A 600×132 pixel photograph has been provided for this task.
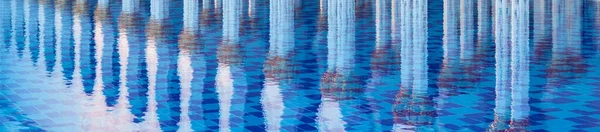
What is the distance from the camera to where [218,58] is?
30.1ft

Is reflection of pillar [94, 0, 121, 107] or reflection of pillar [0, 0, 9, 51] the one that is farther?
reflection of pillar [0, 0, 9, 51]

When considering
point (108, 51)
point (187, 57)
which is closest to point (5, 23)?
point (108, 51)

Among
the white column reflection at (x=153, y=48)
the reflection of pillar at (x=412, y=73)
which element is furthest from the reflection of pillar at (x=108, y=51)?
the reflection of pillar at (x=412, y=73)

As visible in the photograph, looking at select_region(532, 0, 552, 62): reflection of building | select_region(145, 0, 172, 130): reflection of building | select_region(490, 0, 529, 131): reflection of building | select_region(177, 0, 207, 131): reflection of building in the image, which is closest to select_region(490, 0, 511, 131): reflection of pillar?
select_region(490, 0, 529, 131): reflection of building

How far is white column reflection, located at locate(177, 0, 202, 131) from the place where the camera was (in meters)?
6.19

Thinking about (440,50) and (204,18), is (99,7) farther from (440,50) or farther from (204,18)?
(440,50)

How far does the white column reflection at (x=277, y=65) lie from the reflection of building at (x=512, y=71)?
1068 millimetres

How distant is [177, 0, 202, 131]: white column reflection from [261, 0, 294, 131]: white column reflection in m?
0.39

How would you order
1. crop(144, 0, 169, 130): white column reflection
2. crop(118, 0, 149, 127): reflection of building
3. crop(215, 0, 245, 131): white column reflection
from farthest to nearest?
crop(118, 0, 149, 127): reflection of building → crop(215, 0, 245, 131): white column reflection → crop(144, 0, 169, 130): white column reflection

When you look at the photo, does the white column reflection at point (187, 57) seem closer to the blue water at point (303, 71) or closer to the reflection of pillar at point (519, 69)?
the blue water at point (303, 71)

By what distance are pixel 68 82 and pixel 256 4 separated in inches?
362

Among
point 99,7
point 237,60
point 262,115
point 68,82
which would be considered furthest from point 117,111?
point 99,7

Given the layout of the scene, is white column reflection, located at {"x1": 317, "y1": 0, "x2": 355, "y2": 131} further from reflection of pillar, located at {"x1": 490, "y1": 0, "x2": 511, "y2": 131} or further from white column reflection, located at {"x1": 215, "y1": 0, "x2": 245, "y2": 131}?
reflection of pillar, located at {"x1": 490, "y1": 0, "x2": 511, "y2": 131}

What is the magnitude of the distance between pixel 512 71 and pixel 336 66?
1188mm
